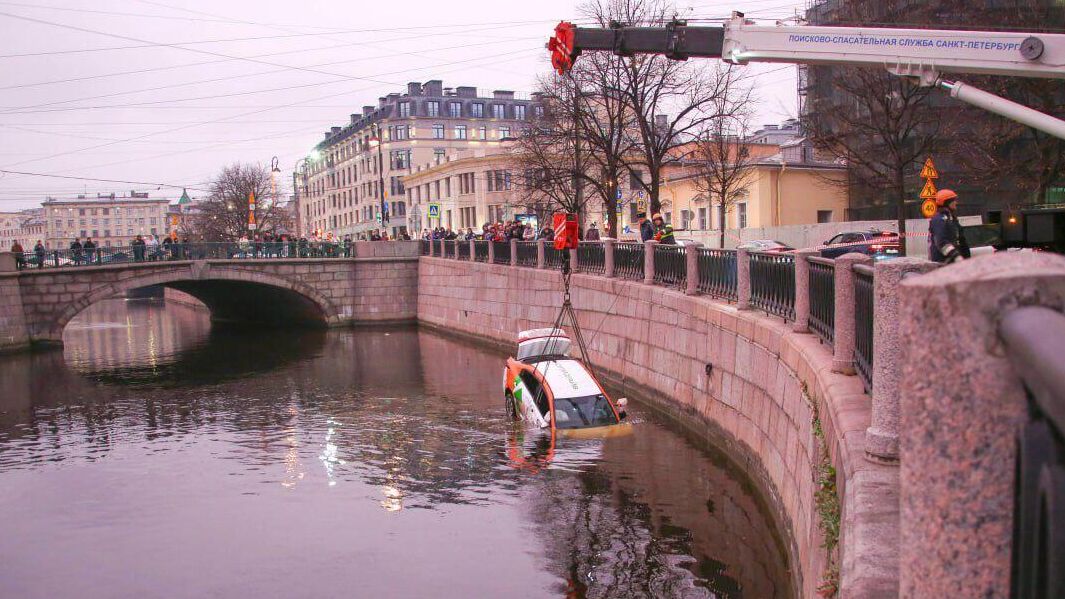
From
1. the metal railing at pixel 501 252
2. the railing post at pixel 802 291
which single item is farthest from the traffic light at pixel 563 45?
the metal railing at pixel 501 252

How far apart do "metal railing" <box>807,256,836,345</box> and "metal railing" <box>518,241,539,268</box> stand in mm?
19194

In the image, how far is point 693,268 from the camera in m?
18.0

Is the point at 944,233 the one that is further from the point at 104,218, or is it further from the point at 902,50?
the point at 104,218

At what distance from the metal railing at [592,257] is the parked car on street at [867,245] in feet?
18.2

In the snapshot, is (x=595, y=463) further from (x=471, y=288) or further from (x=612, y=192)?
(x=471, y=288)

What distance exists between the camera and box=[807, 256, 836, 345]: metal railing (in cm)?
1019

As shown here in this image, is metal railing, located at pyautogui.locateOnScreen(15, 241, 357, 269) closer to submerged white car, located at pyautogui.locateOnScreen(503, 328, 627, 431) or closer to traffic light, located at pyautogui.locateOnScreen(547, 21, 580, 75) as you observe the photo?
submerged white car, located at pyautogui.locateOnScreen(503, 328, 627, 431)

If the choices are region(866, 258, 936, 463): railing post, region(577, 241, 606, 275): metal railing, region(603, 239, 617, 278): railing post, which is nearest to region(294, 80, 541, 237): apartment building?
region(577, 241, 606, 275): metal railing

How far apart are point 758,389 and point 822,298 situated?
9.95ft

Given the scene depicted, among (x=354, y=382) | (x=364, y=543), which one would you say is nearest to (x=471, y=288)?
(x=354, y=382)

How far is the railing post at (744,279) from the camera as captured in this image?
15102mm

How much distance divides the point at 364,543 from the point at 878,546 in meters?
9.30

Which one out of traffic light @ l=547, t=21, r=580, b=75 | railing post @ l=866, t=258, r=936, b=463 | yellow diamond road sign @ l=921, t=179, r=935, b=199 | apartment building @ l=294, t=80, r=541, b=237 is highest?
apartment building @ l=294, t=80, r=541, b=237

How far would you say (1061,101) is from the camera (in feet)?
88.1
